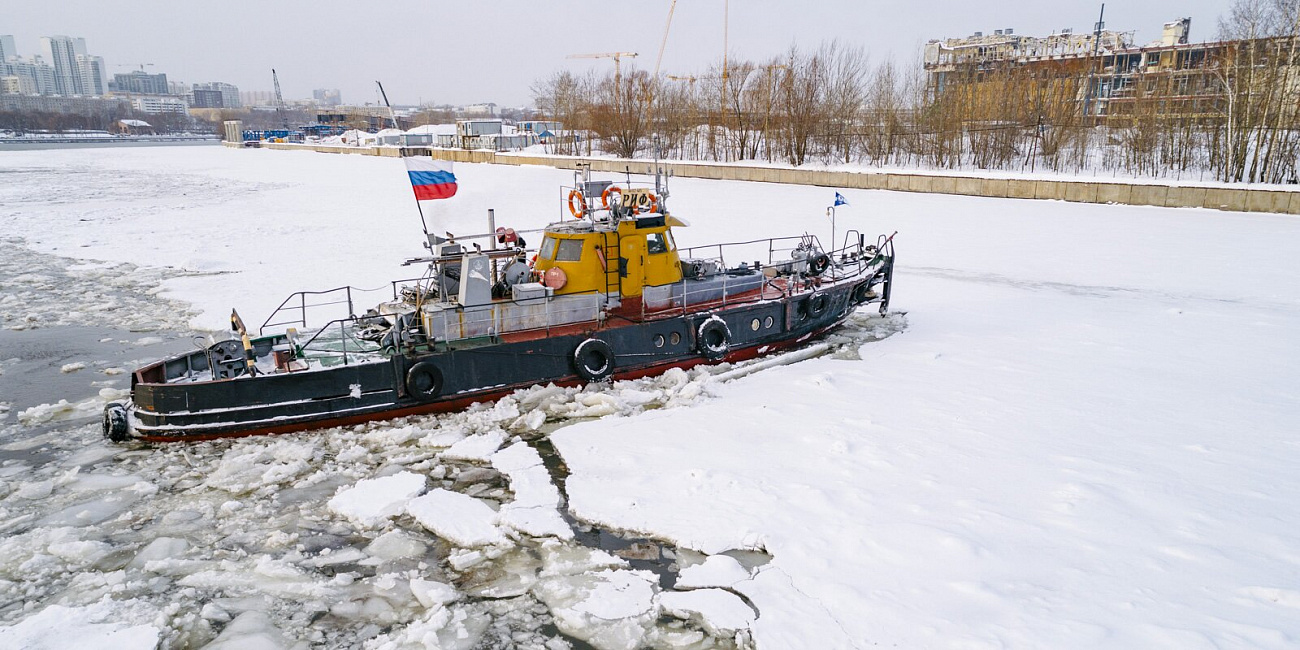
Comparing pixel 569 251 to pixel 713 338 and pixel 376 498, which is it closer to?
pixel 713 338

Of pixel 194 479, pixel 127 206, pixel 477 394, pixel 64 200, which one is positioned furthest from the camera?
pixel 64 200

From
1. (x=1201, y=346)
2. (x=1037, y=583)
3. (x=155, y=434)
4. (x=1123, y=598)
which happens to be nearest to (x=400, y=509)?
(x=155, y=434)

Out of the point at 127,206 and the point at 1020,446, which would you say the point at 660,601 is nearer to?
the point at 1020,446

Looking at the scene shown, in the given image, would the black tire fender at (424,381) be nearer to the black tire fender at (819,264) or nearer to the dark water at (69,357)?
the dark water at (69,357)

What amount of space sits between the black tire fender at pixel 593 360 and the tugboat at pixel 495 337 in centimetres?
2

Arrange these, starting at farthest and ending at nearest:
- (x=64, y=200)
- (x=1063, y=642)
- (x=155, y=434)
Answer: (x=64, y=200), (x=155, y=434), (x=1063, y=642)

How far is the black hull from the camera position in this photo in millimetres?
9453

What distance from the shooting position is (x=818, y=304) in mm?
13570

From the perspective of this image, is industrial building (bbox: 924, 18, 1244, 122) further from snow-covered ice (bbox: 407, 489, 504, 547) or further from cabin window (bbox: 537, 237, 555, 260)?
snow-covered ice (bbox: 407, 489, 504, 547)

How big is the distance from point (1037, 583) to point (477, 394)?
751 centimetres

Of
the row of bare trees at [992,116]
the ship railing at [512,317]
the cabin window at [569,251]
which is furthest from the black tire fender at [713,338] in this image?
the row of bare trees at [992,116]

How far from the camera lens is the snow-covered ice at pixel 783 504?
6.02 meters

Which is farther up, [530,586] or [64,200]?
[64,200]

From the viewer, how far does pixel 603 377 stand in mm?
11398
